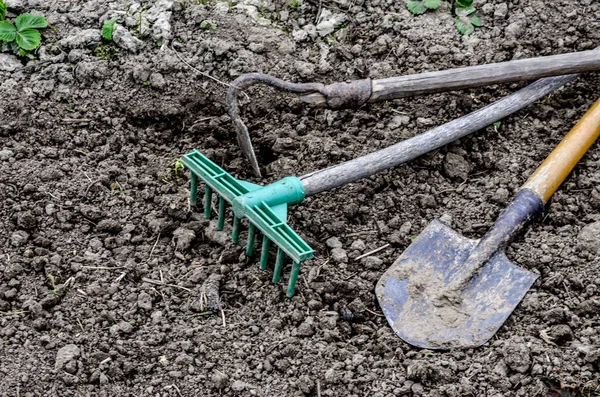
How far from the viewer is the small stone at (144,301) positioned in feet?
9.15

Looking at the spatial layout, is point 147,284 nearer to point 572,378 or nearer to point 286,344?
point 286,344

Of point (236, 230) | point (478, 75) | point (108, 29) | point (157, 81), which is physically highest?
point (478, 75)

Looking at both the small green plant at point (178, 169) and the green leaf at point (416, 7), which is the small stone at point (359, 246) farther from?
the green leaf at point (416, 7)

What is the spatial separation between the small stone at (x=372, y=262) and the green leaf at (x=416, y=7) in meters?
1.42

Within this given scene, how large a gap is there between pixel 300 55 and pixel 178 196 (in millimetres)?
976

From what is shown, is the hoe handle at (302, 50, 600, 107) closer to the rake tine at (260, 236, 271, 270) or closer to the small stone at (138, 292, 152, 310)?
the rake tine at (260, 236, 271, 270)

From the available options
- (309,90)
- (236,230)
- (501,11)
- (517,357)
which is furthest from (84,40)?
(517,357)

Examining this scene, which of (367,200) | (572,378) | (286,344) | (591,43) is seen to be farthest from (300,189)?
(591,43)

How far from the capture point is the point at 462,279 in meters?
2.92

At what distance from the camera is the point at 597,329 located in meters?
2.70

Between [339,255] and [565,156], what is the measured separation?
1.09 m

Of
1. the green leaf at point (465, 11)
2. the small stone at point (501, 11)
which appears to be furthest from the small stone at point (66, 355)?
the small stone at point (501, 11)

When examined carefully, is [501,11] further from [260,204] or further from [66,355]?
[66,355]

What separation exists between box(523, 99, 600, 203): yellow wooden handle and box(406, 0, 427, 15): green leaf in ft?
3.18
